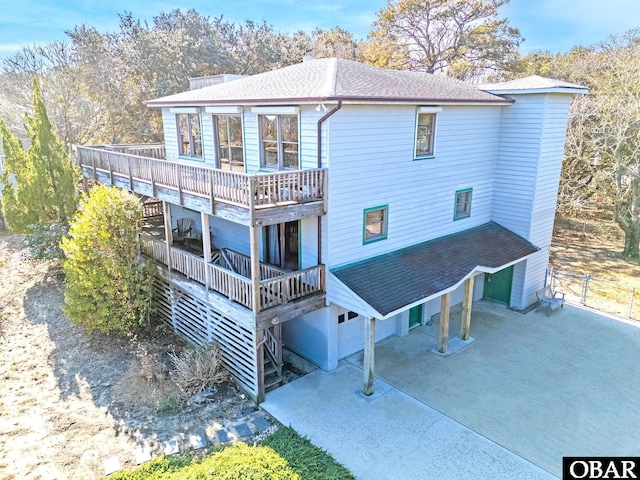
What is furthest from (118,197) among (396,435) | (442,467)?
(442,467)

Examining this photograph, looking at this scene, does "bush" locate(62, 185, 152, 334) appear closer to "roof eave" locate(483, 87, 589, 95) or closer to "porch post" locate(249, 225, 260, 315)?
"porch post" locate(249, 225, 260, 315)

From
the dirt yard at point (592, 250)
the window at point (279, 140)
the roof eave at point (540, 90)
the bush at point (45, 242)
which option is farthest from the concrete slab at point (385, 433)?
the dirt yard at point (592, 250)

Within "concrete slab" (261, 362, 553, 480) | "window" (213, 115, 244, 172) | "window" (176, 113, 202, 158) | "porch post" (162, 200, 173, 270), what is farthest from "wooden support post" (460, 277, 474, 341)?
"window" (176, 113, 202, 158)

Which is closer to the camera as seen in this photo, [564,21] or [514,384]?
[514,384]

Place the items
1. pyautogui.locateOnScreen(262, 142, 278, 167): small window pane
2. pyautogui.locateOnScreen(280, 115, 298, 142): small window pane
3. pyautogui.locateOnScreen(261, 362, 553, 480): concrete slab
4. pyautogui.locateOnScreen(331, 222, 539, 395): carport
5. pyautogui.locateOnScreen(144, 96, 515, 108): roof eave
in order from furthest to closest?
pyautogui.locateOnScreen(262, 142, 278, 167): small window pane < pyautogui.locateOnScreen(280, 115, 298, 142): small window pane < pyautogui.locateOnScreen(331, 222, 539, 395): carport < pyautogui.locateOnScreen(144, 96, 515, 108): roof eave < pyautogui.locateOnScreen(261, 362, 553, 480): concrete slab

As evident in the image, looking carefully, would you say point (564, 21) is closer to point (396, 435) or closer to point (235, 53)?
point (235, 53)

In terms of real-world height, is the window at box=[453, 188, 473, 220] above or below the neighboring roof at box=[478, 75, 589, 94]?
below

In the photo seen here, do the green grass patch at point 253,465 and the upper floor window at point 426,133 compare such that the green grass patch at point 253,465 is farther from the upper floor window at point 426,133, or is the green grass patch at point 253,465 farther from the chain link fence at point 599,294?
the chain link fence at point 599,294

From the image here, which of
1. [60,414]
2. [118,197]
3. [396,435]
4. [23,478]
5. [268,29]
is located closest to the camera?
[23,478]
